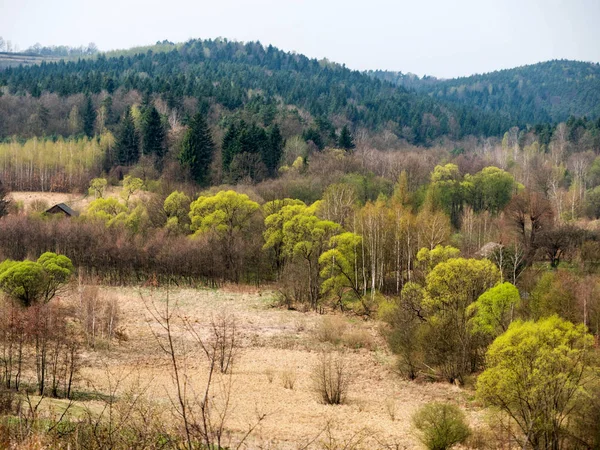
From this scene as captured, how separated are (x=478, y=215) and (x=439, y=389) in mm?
37354

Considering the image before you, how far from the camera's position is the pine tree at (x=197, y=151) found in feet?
221

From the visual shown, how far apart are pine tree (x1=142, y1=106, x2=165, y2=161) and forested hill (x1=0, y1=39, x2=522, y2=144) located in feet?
53.3

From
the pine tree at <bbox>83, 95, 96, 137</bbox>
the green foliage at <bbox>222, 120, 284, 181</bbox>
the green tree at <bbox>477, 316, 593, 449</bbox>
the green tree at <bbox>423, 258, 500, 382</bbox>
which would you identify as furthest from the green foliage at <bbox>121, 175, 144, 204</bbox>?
the green tree at <bbox>477, 316, 593, 449</bbox>

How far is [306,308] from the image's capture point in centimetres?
3966

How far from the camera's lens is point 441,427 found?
1728 centimetres

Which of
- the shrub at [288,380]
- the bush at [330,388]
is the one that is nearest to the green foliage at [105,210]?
the shrub at [288,380]

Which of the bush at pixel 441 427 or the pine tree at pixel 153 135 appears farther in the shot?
the pine tree at pixel 153 135

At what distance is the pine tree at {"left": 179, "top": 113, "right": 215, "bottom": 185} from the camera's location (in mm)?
67500

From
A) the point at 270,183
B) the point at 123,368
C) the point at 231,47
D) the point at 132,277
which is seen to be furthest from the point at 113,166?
the point at 231,47

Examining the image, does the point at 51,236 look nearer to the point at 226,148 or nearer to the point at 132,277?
the point at 132,277

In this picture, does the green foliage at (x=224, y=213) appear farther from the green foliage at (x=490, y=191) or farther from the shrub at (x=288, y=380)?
the green foliage at (x=490, y=191)

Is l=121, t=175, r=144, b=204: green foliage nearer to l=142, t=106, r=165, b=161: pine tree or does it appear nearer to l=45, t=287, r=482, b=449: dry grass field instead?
l=142, t=106, r=165, b=161: pine tree

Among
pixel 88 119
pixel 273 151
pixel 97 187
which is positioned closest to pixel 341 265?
pixel 273 151

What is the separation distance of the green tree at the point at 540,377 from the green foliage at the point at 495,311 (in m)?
5.50
